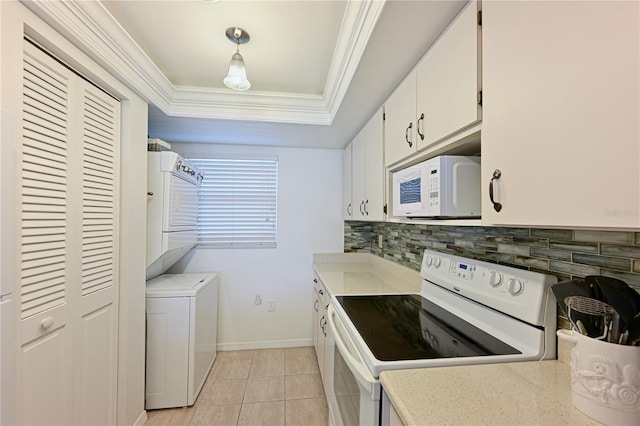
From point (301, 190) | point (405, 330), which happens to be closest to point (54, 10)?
point (405, 330)

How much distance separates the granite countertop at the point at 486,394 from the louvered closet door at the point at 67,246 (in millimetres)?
1419

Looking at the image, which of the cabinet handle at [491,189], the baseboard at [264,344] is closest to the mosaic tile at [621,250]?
the cabinet handle at [491,189]

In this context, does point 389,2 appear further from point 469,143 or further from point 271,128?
point 271,128

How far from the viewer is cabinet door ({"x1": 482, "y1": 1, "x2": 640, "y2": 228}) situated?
21.5 inches

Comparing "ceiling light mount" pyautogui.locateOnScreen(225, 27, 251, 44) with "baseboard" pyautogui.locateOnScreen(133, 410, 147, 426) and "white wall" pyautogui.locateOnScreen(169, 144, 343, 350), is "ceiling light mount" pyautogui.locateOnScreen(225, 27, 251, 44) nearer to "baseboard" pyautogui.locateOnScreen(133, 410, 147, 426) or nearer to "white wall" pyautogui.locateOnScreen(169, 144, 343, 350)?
"white wall" pyautogui.locateOnScreen(169, 144, 343, 350)

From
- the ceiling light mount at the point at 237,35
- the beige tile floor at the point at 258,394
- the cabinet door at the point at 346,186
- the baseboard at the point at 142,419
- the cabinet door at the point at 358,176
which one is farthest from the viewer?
the cabinet door at the point at 346,186

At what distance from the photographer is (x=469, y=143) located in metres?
1.15

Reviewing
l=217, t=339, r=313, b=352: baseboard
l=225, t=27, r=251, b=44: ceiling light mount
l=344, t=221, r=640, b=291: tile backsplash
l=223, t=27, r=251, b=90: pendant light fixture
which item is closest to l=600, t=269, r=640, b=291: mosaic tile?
l=344, t=221, r=640, b=291: tile backsplash

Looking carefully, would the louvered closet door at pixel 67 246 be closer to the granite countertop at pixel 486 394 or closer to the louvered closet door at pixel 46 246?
the louvered closet door at pixel 46 246

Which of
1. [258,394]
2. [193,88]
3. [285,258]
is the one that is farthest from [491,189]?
[285,258]

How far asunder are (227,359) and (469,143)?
9.31 feet

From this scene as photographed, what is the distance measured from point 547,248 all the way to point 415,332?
0.61 metres

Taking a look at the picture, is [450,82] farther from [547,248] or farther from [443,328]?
[443,328]

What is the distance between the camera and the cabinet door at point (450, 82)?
95cm
